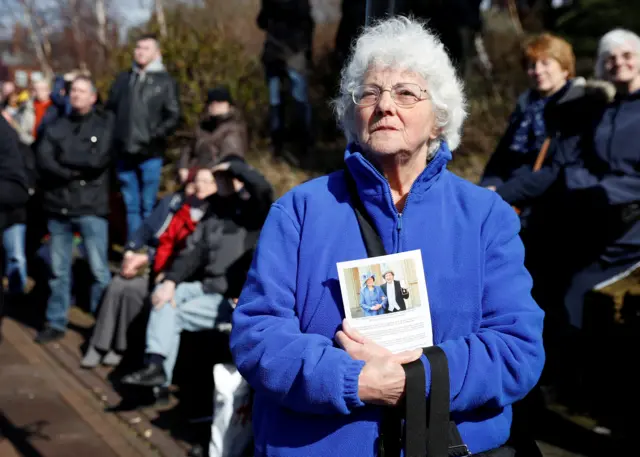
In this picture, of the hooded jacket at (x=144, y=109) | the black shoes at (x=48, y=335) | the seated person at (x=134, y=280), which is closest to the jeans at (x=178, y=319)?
the seated person at (x=134, y=280)

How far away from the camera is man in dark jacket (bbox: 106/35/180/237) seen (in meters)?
8.21

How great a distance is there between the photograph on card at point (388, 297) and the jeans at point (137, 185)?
6208 millimetres

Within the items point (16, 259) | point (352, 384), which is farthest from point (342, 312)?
point (16, 259)

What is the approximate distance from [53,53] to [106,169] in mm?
19527

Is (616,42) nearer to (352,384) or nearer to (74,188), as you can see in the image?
(352,384)

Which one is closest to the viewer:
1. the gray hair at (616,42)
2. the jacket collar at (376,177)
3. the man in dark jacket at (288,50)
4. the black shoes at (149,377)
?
the jacket collar at (376,177)

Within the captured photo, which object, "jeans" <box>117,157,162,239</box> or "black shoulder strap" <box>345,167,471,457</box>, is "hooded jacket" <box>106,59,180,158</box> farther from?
"black shoulder strap" <box>345,167,471,457</box>

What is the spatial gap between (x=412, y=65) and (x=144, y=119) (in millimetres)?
6069

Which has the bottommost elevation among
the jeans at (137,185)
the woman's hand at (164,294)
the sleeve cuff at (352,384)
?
the woman's hand at (164,294)

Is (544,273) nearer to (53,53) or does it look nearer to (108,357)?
(108,357)

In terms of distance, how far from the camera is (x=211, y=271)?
5.68 meters

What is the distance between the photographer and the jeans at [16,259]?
8.56 meters

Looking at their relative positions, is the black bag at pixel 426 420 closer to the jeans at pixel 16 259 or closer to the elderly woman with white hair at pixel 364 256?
the elderly woman with white hair at pixel 364 256

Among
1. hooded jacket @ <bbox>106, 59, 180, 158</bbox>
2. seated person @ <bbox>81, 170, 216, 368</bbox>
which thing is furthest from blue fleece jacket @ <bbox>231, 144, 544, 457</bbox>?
hooded jacket @ <bbox>106, 59, 180, 158</bbox>
